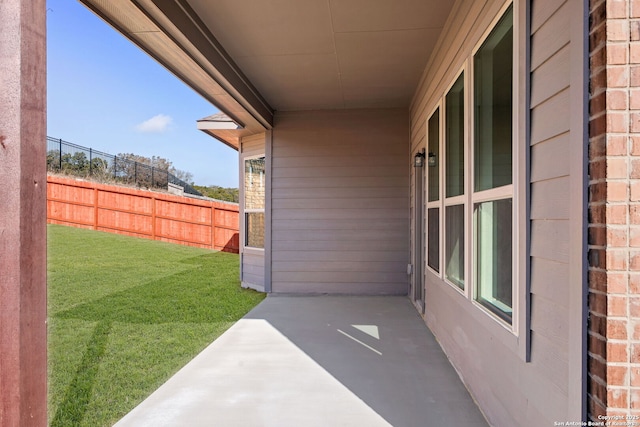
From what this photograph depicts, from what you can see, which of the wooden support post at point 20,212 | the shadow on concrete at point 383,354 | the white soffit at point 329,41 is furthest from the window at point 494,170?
the wooden support post at point 20,212

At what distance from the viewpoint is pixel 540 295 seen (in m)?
1.54

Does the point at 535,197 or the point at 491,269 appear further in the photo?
the point at 491,269

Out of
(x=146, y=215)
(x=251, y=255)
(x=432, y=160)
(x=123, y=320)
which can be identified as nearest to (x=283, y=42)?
(x=432, y=160)

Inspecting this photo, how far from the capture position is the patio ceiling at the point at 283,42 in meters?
2.82

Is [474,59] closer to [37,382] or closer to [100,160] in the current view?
[37,382]

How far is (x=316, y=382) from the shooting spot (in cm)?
265

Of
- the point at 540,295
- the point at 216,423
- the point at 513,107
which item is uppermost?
the point at 513,107

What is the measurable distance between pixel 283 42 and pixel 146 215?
966 cm

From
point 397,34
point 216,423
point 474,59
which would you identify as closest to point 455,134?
point 474,59

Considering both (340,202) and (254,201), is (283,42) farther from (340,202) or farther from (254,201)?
(254,201)

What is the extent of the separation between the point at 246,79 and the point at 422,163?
230 centimetres

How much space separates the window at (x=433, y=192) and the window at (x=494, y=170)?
115cm

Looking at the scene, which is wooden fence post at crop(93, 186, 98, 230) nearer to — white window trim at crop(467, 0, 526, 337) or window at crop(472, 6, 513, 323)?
window at crop(472, 6, 513, 323)

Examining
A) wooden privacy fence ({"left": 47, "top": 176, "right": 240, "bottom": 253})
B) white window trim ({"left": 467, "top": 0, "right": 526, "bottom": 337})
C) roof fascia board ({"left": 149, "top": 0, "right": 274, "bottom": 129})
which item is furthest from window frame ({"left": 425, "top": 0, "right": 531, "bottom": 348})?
wooden privacy fence ({"left": 47, "top": 176, "right": 240, "bottom": 253})
